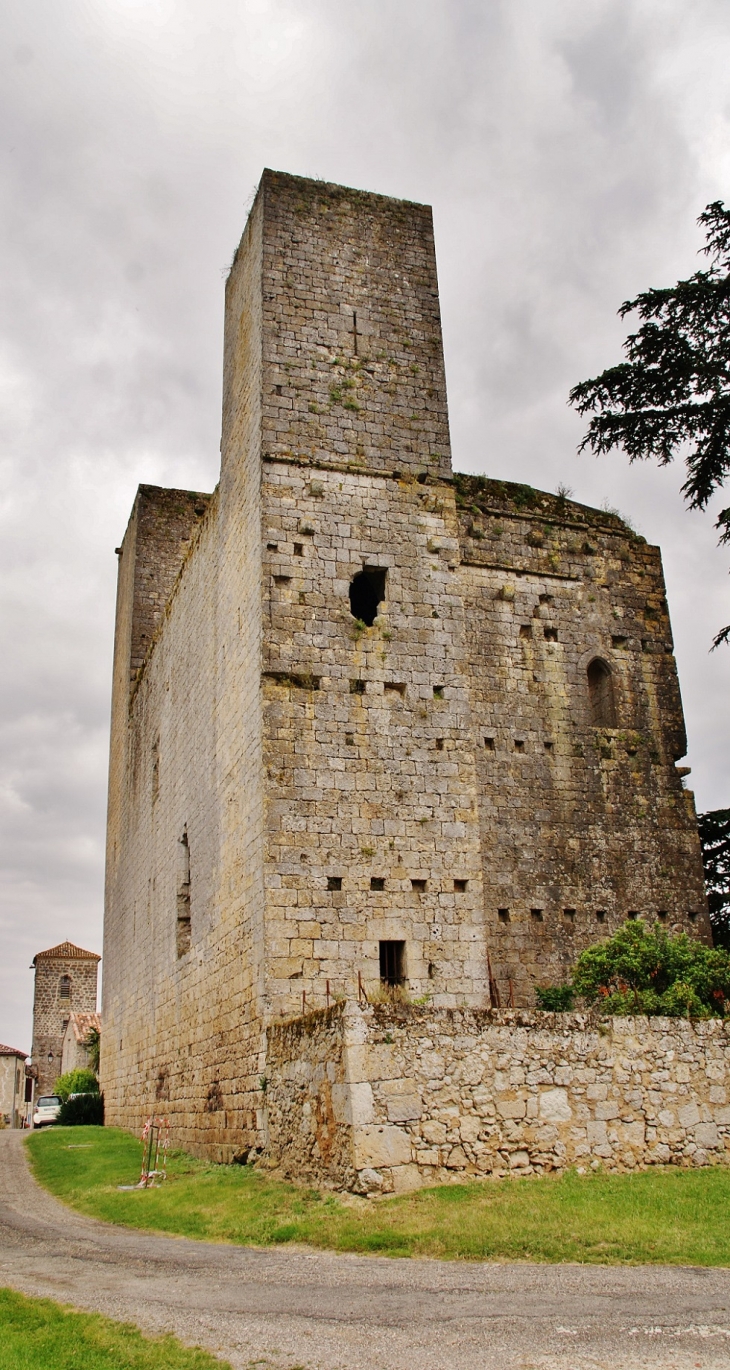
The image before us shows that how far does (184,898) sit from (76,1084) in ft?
69.7

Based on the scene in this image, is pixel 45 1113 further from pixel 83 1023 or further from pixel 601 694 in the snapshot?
pixel 601 694

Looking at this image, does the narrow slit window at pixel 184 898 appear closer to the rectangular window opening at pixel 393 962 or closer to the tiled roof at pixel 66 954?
the rectangular window opening at pixel 393 962

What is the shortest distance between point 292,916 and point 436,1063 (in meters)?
2.93

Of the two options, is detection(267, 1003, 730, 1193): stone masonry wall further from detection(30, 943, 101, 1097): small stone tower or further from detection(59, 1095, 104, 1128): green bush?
detection(30, 943, 101, 1097): small stone tower

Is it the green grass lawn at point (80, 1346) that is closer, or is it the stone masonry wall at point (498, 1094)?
the green grass lawn at point (80, 1346)

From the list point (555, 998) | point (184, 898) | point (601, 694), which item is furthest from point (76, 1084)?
point (555, 998)

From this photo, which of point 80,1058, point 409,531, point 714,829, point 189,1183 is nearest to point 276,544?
point 409,531

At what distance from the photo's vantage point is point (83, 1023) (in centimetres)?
4531

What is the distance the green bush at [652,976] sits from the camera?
10297 millimetres

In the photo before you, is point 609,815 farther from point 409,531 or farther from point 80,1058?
point 80,1058

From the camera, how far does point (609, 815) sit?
48.4 feet

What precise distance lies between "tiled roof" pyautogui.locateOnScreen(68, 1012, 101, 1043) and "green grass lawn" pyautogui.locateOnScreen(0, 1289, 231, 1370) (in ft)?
124

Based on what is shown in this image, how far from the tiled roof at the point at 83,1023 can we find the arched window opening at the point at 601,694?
103 ft

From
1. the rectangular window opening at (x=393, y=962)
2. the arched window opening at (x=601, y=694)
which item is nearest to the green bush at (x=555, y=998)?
the rectangular window opening at (x=393, y=962)
